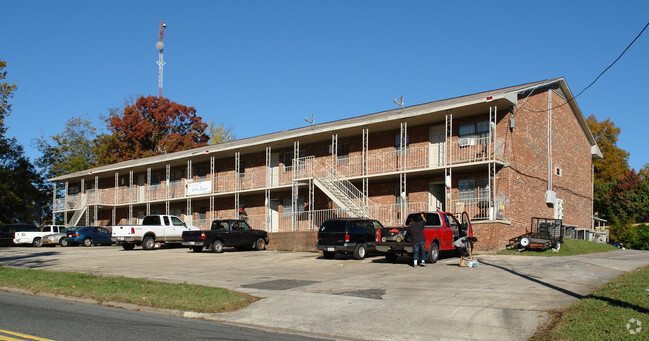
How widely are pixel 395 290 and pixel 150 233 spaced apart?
20.3 meters

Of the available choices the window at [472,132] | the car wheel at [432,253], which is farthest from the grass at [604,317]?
the window at [472,132]

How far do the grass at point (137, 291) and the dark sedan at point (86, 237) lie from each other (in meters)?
21.5

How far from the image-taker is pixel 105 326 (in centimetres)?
901

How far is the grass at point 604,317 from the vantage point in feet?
25.7

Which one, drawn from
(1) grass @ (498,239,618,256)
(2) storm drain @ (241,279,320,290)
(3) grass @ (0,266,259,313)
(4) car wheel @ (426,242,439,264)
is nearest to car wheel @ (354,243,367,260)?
(4) car wheel @ (426,242,439,264)

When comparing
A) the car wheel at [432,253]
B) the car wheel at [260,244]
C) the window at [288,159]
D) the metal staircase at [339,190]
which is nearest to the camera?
the car wheel at [432,253]

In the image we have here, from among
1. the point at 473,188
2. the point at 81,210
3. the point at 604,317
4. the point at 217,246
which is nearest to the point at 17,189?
the point at 81,210

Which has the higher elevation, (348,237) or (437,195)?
(437,195)

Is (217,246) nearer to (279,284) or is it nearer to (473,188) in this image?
(473,188)

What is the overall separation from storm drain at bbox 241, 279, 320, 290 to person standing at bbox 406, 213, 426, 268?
4045 millimetres

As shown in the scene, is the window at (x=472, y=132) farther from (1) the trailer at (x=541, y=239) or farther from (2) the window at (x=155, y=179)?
(2) the window at (x=155, y=179)

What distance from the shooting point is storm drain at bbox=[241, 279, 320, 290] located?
14.0 m

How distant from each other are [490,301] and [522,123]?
16171 millimetres

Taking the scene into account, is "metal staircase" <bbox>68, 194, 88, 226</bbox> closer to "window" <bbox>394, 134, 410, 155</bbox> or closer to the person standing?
"window" <bbox>394, 134, 410, 155</bbox>
